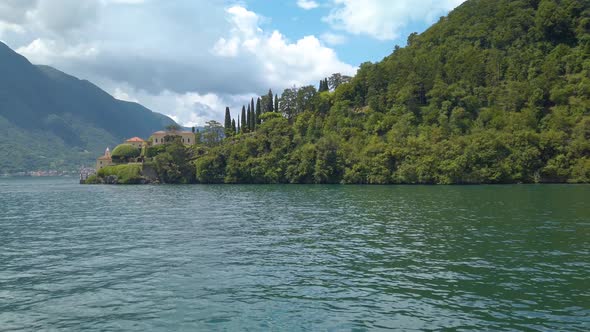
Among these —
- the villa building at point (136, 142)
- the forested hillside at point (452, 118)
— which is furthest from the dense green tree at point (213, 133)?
the villa building at point (136, 142)

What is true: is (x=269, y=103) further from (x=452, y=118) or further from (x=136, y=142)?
(x=452, y=118)

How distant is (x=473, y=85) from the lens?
135m

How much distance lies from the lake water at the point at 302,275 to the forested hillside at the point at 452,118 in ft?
243

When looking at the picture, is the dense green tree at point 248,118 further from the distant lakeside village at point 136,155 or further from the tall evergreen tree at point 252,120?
the distant lakeside village at point 136,155

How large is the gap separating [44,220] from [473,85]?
425ft

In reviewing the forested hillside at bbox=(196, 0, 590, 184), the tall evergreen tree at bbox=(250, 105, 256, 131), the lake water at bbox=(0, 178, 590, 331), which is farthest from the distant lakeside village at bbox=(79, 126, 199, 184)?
the lake water at bbox=(0, 178, 590, 331)

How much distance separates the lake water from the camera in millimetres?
14539

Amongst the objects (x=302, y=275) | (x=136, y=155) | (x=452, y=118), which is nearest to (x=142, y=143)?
(x=136, y=155)

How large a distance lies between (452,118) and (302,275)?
114833mm

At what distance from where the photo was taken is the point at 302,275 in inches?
798

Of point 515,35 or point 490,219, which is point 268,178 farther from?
point 515,35

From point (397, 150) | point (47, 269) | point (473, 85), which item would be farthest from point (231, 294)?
point (473, 85)

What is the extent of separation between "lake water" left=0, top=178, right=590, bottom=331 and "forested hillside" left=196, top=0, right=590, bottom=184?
74.0 metres

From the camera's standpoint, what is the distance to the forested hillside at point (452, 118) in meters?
106
